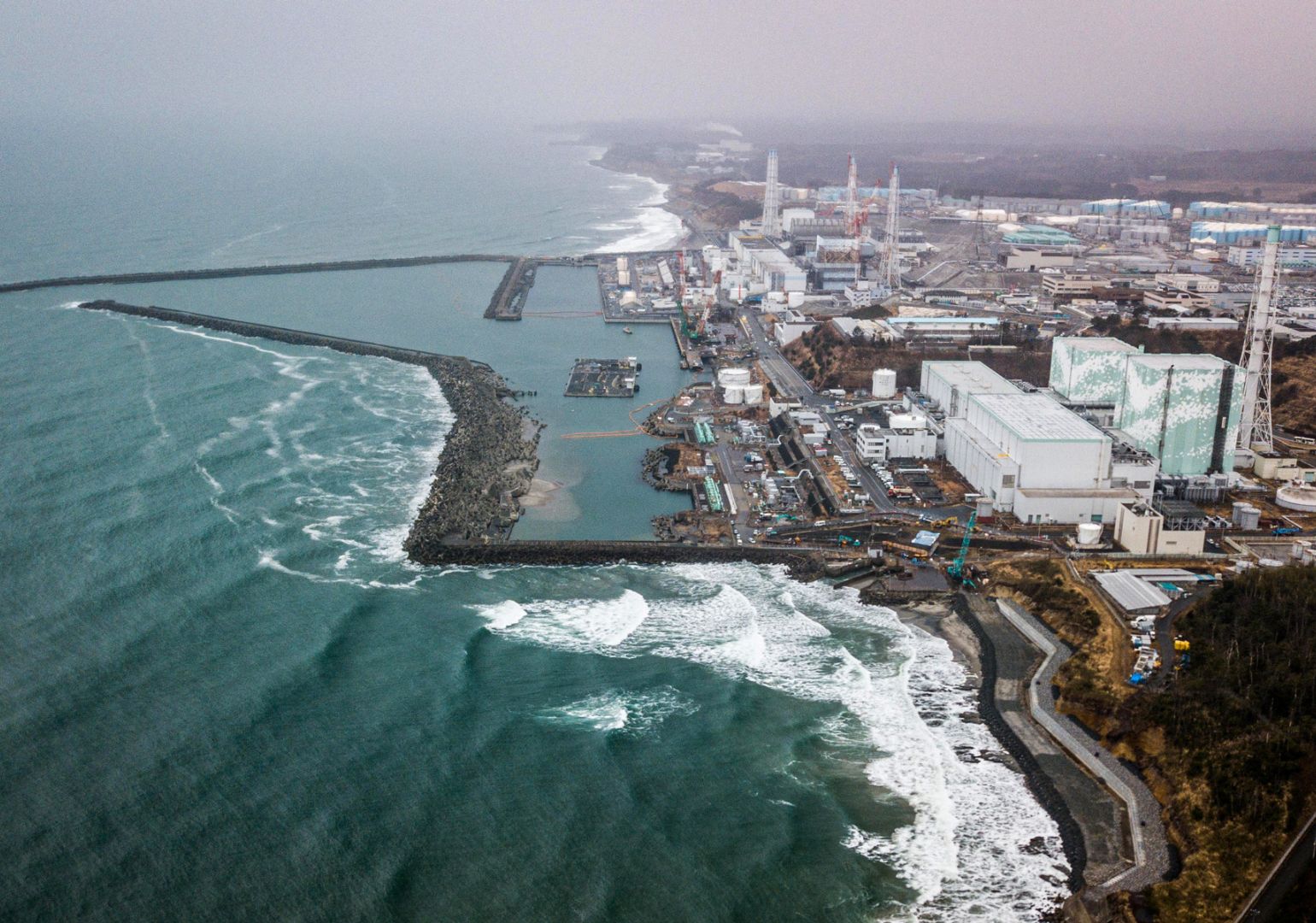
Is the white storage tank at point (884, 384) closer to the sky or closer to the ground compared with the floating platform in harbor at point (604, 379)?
closer to the sky

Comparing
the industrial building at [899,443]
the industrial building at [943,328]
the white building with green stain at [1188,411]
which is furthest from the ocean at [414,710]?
the industrial building at [943,328]

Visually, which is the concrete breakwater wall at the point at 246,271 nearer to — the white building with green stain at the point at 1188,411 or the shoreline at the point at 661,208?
the shoreline at the point at 661,208

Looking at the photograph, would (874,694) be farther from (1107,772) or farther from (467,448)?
(467,448)

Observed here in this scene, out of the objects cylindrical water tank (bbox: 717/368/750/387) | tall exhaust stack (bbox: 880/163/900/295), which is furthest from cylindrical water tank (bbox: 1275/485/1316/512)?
tall exhaust stack (bbox: 880/163/900/295)

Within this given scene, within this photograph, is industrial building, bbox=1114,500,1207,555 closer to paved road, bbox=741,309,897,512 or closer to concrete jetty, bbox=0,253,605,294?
paved road, bbox=741,309,897,512

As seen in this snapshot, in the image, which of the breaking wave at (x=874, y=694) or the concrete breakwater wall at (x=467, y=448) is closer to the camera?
the breaking wave at (x=874, y=694)

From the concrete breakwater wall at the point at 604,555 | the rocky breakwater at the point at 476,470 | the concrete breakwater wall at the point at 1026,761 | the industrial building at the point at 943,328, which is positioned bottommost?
the concrete breakwater wall at the point at 1026,761

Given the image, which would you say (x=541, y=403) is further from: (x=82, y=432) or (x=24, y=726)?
(x=24, y=726)

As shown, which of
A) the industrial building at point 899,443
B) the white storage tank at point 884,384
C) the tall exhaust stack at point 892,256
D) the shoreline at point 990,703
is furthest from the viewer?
the tall exhaust stack at point 892,256

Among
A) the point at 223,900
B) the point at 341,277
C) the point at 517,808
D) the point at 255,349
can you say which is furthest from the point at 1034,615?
the point at 341,277
